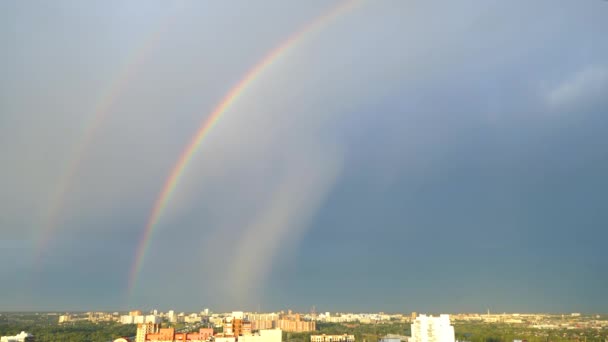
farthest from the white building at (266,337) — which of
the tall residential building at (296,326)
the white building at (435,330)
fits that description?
the tall residential building at (296,326)

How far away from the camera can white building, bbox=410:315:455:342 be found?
2288cm

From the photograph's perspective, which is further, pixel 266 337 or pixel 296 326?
pixel 296 326

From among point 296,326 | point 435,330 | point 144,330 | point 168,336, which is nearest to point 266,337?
point 168,336

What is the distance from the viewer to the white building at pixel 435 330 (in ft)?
75.0

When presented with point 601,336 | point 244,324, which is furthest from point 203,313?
point 601,336

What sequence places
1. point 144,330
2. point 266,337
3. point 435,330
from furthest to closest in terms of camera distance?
point 144,330
point 266,337
point 435,330

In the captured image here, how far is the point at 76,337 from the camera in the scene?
3534 centimetres

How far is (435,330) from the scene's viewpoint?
23.1 metres

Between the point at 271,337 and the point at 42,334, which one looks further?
the point at 42,334

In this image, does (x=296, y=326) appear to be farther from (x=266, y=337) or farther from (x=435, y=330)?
(x=435, y=330)

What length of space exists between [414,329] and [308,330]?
25995mm

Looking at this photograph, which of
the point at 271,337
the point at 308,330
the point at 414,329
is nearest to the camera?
the point at 414,329

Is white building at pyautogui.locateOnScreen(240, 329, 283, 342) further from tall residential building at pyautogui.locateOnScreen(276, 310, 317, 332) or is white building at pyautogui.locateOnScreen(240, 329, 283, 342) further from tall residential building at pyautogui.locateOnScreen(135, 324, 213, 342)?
tall residential building at pyautogui.locateOnScreen(276, 310, 317, 332)

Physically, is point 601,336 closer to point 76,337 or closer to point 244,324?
point 244,324
